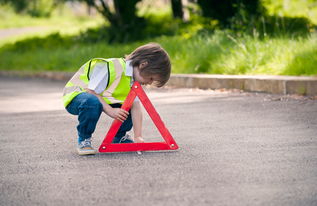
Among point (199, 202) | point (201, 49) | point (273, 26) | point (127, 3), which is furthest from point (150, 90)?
point (127, 3)

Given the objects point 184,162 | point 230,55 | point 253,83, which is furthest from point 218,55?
point 184,162

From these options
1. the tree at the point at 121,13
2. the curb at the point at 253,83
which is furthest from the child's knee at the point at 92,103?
the tree at the point at 121,13

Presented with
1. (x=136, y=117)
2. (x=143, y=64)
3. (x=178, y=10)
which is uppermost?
(x=143, y=64)

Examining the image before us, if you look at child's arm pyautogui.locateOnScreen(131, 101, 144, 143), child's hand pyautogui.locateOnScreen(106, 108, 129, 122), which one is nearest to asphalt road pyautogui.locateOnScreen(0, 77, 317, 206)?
child's arm pyautogui.locateOnScreen(131, 101, 144, 143)

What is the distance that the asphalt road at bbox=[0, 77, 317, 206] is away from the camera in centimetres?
369

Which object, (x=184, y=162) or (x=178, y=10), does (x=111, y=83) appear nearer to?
(x=184, y=162)

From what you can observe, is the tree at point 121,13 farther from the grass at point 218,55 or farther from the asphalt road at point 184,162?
the asphalt road at point 184,162

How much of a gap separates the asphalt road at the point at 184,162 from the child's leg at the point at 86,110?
0.22 m

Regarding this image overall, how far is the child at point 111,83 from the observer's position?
16.4ft

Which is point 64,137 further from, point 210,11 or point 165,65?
point 210,11

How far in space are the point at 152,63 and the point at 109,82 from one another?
39 centimetres

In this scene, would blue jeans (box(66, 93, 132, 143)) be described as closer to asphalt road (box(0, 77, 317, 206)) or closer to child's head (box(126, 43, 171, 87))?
asphalt road (box(0, 77, 317, 206))

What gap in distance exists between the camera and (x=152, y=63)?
4961 mm

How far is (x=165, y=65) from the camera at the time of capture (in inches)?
197
